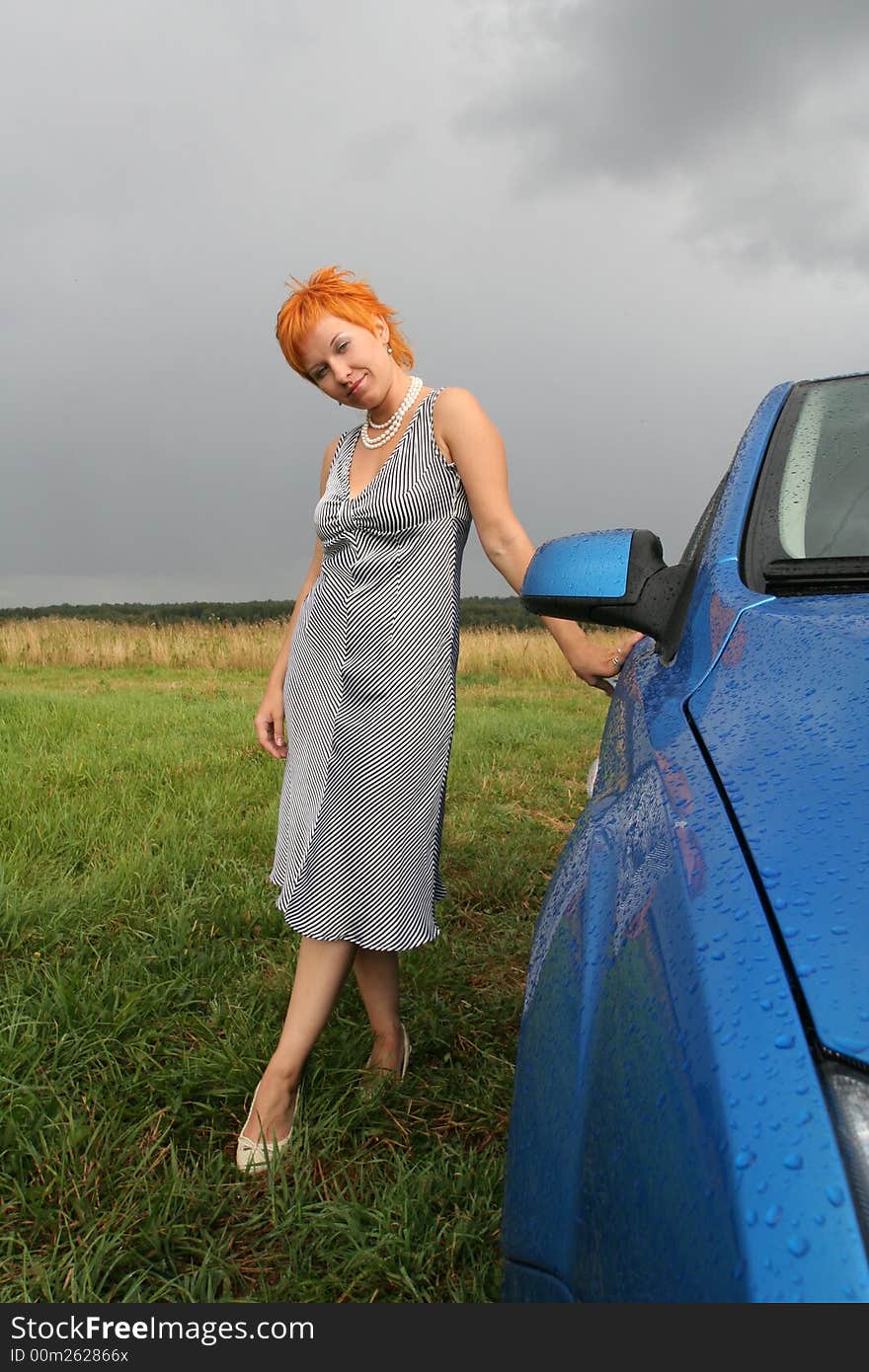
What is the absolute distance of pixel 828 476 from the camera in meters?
1.76

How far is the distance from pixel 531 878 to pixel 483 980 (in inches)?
40.5

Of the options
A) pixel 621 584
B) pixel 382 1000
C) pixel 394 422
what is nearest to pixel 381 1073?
pixel 382 1000

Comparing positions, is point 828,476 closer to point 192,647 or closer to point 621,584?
point 621,584

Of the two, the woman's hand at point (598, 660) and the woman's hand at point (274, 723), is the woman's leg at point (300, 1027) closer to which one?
the woman's hand at point (274, 723)

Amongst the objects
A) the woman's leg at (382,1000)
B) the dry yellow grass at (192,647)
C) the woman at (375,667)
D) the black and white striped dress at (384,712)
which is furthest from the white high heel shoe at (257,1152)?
the dry yellow grass at (192,647)

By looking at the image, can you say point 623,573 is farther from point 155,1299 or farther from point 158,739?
point 158,739

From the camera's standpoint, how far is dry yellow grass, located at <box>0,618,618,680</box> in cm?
1598

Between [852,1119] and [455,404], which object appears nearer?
[852,1119]

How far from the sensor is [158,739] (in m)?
6.76

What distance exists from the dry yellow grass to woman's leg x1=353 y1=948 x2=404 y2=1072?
42.7 feet

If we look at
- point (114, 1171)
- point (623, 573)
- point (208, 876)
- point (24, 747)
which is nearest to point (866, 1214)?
point (623, 573)

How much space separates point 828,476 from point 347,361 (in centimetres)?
109

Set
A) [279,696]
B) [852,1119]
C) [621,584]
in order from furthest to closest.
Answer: [279,696], [621,584], [852,1119]

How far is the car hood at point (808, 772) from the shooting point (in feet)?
2.48
